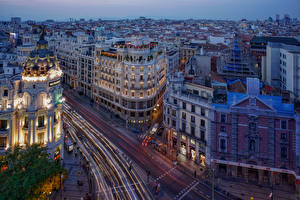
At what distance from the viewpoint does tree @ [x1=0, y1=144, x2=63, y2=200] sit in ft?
125

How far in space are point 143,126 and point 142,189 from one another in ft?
139

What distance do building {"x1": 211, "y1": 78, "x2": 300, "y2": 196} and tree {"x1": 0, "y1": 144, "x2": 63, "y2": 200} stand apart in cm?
4268

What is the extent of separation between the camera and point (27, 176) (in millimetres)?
40312

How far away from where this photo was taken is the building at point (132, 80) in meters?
101

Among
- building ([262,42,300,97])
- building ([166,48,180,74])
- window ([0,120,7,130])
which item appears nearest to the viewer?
window ([0,120,7,130])

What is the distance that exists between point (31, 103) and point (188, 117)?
44.3 metres

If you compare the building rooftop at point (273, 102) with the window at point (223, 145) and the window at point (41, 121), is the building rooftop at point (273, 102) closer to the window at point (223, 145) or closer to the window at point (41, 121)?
the window at point (223, 145)

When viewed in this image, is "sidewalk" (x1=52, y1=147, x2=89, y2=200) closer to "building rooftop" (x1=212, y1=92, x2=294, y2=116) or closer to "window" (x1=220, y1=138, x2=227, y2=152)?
"window" (x1=220, y1=138, x2=227, y2=152)

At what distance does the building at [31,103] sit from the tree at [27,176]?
11.7 m

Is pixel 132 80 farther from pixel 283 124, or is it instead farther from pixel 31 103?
pixel 283 124

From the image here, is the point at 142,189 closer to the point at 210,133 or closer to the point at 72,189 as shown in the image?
the point at 72,189

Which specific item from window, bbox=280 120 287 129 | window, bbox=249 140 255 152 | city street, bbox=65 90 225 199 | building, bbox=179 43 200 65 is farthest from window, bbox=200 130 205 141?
building, bbox=179 43 200 65

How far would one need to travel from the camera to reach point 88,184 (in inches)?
2441

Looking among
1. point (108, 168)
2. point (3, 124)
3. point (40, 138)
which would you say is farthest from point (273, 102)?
point (3, 124)
